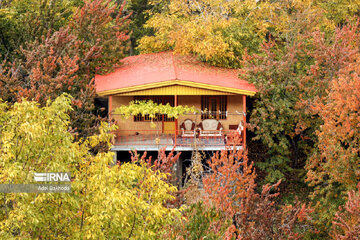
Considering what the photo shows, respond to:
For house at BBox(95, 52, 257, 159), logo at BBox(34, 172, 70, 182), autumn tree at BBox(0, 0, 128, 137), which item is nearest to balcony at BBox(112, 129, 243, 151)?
house at BBox(95, 52, 257, 159)

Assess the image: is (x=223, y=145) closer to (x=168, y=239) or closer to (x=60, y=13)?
(x=168, y=239)

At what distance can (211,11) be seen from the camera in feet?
94.5

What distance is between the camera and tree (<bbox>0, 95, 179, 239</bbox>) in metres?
8.45

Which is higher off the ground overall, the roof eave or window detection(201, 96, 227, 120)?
the roof eave

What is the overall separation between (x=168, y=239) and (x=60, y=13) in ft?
68.9

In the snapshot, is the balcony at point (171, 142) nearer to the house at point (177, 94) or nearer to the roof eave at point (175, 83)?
the house at point (177, 94)

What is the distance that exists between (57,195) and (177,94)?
39.3 feet

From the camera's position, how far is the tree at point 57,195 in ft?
27.7

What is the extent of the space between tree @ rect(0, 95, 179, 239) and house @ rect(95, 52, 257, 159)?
27.3ft

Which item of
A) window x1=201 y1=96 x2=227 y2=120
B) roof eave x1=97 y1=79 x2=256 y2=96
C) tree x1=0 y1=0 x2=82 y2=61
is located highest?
tree x1=0 y1=0 x2=82 y2=61

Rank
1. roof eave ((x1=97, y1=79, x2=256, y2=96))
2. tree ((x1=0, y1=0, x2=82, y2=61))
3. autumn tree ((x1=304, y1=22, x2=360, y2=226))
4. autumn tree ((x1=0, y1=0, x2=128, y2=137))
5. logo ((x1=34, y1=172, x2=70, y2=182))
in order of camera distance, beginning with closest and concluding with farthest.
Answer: logo ((x1=34, y1=172, x2=70, y2=182)) < autumn tree ((x1=304, y1=22, x2=360, y2=226)) < autumn tree ((x1=0, y1=0, x2=128, y2=137)) < roof eave ((x1=97, y1=79, x2=256, y2=96)) < tree ((x1=0, y1=0, x2=82, y2=61))

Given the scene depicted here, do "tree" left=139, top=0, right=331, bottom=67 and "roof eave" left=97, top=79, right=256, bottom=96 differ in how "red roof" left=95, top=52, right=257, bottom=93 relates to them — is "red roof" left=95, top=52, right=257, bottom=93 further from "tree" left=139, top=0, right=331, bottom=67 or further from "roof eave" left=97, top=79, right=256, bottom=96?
"tree" left=139, top=0, right=331, bottom=67

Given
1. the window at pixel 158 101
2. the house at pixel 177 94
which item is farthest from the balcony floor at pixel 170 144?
the window at pixel 158 101

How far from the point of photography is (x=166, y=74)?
2156 centimetres
